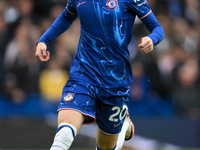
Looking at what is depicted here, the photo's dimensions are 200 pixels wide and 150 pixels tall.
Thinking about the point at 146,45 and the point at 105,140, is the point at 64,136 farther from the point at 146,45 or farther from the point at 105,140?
the point at 146,45

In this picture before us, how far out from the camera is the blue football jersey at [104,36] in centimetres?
495

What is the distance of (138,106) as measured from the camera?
31.9 feet

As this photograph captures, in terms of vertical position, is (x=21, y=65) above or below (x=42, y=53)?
below

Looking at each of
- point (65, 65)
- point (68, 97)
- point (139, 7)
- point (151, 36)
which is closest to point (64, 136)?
point (68, 97)

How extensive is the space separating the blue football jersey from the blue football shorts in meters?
0.09

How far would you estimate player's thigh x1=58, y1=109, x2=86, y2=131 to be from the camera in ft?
15.3

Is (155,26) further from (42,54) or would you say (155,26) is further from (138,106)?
(138,106)

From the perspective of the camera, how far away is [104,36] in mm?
4977

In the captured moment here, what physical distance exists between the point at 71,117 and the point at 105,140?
3.02 ft

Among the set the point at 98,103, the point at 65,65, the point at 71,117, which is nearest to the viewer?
the point at 71,117

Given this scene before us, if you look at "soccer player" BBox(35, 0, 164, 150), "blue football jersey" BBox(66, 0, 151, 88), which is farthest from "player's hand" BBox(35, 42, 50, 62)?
"blue football jersey" BBox(66, 0, 151, 88)

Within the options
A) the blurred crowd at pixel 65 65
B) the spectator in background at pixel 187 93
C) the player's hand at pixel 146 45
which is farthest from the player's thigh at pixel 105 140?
the spectator in background at pixel 187 93

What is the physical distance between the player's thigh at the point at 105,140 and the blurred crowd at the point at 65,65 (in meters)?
Result: 3.93

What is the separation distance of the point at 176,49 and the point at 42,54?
20.9 feet
